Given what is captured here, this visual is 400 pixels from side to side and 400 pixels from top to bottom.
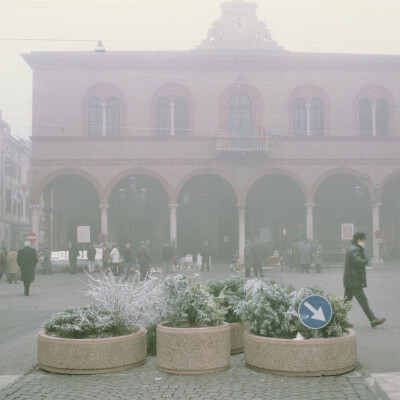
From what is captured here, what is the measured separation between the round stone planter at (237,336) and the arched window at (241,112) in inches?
881

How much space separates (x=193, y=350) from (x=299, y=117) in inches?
966

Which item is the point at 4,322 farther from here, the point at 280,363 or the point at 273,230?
the point at 273,230

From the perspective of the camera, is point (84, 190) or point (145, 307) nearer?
point (145, 307)

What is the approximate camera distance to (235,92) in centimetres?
2900

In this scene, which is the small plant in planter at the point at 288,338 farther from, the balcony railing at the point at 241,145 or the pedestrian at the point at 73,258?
the balcony railing at the point at 241,145

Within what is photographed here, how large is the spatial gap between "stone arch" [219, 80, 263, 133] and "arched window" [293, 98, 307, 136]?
1.86 meters

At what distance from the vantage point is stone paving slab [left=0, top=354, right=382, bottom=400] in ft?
17.2

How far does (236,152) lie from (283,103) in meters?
3.80

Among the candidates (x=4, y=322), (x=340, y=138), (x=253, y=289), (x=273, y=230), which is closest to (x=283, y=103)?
(x=340, y=138)

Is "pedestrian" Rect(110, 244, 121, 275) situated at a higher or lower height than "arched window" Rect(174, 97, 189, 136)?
lower

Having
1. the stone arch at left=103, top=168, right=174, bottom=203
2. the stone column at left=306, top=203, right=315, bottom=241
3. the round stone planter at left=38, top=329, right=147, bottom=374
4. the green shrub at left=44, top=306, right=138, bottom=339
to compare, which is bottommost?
the round stone planter at left=38, top=329, right=147, bottom=374

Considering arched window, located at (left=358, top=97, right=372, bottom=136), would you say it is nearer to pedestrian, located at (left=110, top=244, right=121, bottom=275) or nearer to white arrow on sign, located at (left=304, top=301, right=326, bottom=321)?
pedestrian, located at (left=110, top=244, right=121, bottom=275)

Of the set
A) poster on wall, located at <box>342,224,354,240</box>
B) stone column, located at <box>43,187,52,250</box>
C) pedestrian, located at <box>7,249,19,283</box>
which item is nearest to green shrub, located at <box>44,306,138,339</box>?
pedestrian, located at <box>7,249,19,283</box>

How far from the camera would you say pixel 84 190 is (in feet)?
104
